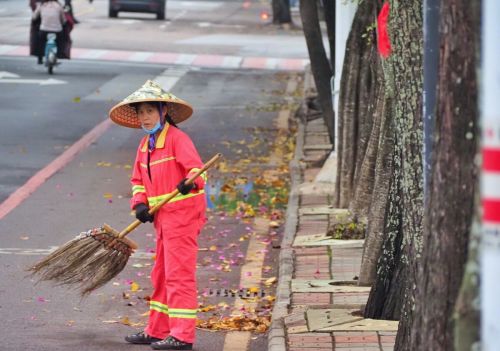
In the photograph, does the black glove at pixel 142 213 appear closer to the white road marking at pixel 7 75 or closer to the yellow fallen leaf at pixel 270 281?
the yellow fallen leaf at pixel 270 281

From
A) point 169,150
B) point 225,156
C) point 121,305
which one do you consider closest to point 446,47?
point 169,150

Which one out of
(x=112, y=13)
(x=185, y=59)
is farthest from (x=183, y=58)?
(x=112, y=13)

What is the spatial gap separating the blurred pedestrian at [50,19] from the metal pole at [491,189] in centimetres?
2392

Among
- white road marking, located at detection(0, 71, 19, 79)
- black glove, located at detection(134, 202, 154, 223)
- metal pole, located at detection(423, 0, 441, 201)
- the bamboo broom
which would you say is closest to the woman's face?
black glove, located at detection(134, 202, 154, 223)

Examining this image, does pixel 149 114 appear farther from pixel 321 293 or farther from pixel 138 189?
pixel 321 293

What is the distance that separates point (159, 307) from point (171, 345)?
311 millimetres

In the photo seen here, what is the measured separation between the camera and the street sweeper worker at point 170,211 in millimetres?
8117

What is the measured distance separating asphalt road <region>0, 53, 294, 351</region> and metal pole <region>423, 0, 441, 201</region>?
2.86 meters

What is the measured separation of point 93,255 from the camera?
27.4ft

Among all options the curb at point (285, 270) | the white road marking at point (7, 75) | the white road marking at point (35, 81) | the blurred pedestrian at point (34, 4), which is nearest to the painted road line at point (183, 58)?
the blurred pedestrian at point (34, 4)

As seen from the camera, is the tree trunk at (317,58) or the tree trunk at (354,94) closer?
the tree trunk at (354,94)

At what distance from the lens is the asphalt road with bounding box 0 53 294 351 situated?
29.2ft

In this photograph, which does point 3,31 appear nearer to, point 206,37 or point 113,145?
point 206,37

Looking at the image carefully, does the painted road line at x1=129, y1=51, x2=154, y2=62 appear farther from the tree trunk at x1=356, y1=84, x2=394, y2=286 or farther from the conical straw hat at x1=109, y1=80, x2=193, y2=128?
the conical straw hat at x1=109, y1=80, x2=193, y2=128
